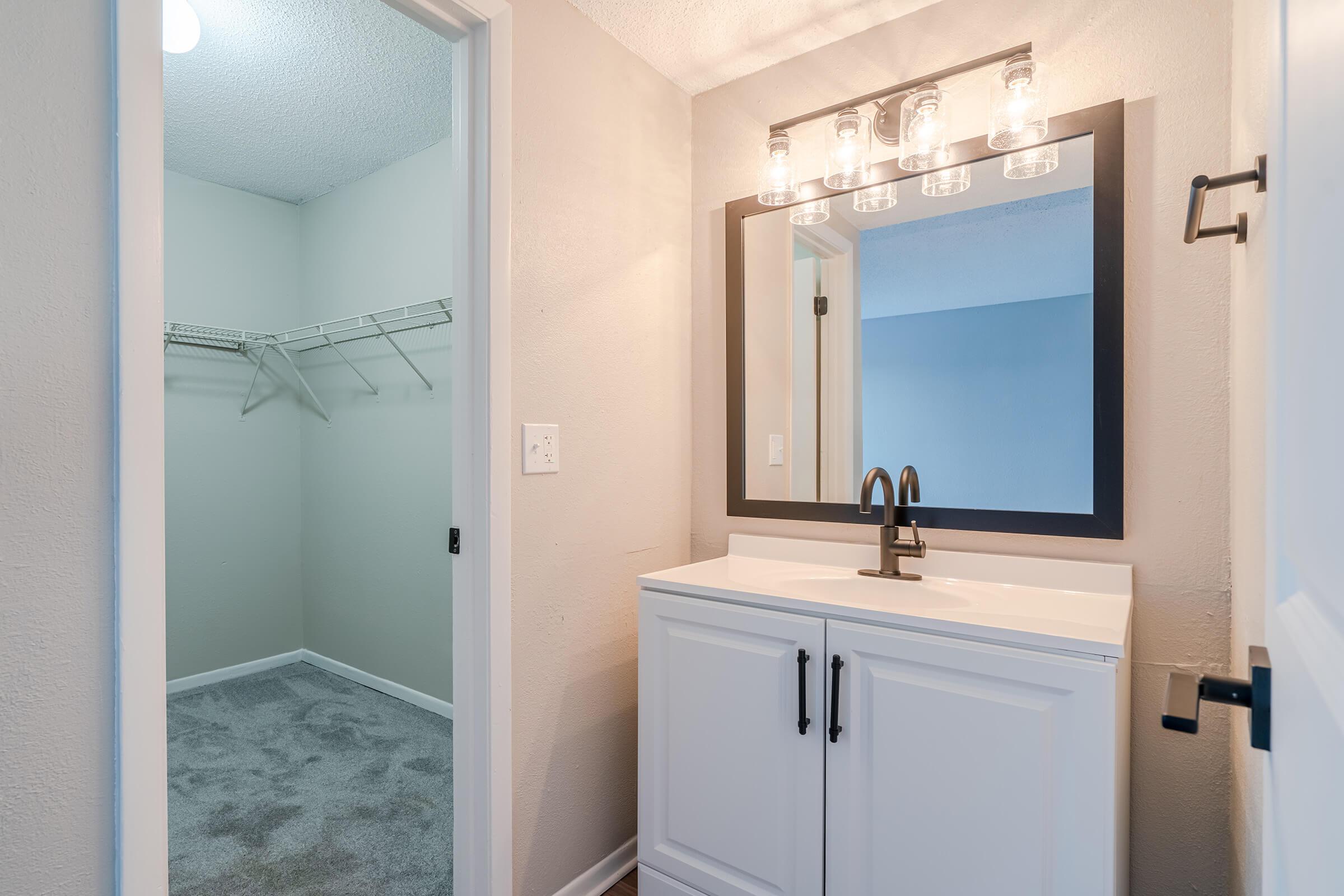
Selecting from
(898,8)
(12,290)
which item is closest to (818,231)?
(898,8)

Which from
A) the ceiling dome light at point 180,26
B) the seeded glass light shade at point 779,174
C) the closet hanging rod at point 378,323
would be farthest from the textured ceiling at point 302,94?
the seeded glass light shade at point 779,174

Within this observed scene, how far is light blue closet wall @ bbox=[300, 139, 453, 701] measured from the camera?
2.85 m

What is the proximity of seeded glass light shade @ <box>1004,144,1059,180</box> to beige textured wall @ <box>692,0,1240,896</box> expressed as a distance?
0.34 ft

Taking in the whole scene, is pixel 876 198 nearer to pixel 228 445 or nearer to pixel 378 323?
pixel 378 323

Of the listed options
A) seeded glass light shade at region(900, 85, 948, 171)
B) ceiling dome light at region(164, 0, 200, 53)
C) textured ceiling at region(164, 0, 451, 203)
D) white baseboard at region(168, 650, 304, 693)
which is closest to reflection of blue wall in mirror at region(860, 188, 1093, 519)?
seeded glass light shade at region(900, 85, 948, 171)

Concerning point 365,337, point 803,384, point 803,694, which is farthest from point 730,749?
point 365,337

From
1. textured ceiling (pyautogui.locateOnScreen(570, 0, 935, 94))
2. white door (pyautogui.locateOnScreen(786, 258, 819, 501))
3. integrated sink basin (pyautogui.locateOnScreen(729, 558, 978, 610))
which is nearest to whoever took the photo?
integrated sink basin (pyautogui.locateOnScreen(729, 558, 978, 610))

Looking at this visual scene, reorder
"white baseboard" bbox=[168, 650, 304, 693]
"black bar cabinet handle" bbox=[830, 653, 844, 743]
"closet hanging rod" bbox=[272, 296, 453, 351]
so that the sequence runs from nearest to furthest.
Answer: "black bar cabinet handle" bbox=[830, 653, 844, 743]
"closet hanging rod" bbox=[272, 296, 453, 351]
"white baseboard" bbox=[168, 650, 304, 693]

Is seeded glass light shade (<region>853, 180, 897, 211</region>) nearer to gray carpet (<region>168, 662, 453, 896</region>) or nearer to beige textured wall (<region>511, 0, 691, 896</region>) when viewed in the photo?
beige textured wall (<region>511, 0, 691, 896</region>)

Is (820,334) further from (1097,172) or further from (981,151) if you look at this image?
(1097,172)

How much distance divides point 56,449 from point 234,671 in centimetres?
283

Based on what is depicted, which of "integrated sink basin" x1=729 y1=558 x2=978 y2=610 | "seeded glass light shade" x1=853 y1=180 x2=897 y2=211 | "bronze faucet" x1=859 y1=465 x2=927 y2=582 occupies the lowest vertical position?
"integrated sink basin" x1=729 y1=558 x2=978 y2=610

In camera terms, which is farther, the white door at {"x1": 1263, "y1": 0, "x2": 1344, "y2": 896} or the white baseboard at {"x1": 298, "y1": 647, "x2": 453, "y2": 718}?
the white baseboard at {"x1": 298, "y1": 647, "x2": 453, "y2": 718}

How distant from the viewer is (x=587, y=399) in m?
1.71
